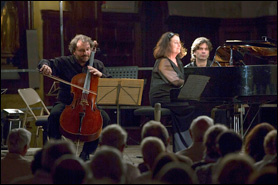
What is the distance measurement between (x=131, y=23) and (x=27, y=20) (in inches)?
75.5

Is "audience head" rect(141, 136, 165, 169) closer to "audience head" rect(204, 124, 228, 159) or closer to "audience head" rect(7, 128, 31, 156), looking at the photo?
"audience head" rect(204, 124, 228, 159)

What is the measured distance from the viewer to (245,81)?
5.52 meters

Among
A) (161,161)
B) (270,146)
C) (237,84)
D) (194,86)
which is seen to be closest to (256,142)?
(270,146)

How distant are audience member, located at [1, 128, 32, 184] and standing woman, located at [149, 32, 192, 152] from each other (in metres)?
2.36

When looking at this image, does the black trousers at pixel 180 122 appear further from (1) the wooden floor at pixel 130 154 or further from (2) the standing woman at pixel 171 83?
(1) the wooden floor at pixel 130 154

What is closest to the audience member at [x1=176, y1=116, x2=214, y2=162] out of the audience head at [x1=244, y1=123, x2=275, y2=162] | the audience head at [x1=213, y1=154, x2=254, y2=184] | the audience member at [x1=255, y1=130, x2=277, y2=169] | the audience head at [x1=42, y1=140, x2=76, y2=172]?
the audience head at [x1=244, y1=123, x2=275, y2=162]

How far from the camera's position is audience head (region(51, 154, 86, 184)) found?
296 centimetres

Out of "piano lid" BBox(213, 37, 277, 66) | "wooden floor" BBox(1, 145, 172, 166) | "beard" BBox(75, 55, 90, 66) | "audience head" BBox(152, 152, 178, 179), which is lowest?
"wooden floor" BBox(1, 145, 172, 166)

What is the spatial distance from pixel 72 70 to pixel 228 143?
9.42ft

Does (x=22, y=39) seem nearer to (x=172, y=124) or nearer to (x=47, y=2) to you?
(x=47, y=2)

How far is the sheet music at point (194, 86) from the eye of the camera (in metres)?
5.68

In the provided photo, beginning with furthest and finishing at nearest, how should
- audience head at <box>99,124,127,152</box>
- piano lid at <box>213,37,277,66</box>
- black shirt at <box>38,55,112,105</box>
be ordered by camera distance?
black shirt at <box>38,55,112,105</box>
piano lid at <box>213,37,277,66</box>
audience head at <box>99,124,127,152</box>

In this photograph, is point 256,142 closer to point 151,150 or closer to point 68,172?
point 151,150

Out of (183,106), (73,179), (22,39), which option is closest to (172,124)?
(183,106)
